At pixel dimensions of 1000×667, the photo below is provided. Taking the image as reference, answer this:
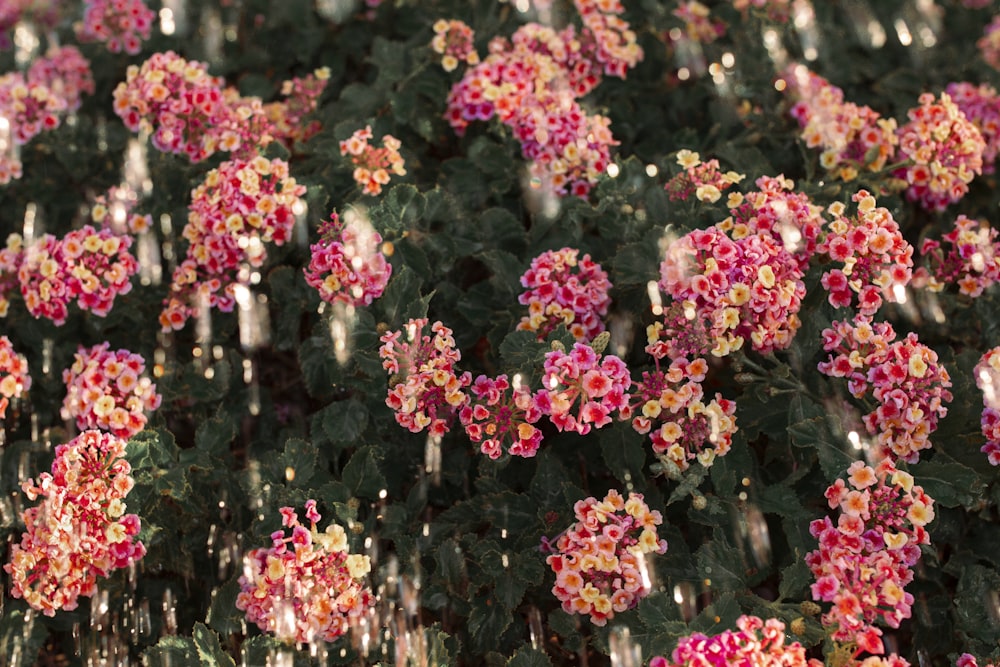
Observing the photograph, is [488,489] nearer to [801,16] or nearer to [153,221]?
[153,221]

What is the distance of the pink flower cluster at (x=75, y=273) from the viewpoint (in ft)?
7.36

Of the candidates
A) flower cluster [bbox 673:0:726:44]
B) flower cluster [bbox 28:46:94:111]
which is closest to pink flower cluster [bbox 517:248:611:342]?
flower cluster [bbox 673:0:726:44]

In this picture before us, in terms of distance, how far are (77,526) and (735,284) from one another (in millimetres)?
1400

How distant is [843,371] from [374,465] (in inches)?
40.5

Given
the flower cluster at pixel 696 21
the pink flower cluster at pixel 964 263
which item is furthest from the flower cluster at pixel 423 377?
the flower cluster at pixel 696 21

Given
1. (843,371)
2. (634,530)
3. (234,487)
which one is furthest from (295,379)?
(843,371)

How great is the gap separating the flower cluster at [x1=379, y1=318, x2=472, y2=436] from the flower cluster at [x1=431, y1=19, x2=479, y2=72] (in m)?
1.04

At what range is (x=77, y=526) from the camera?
1.85m

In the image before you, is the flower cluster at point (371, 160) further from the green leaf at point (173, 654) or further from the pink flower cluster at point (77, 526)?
the green leaf at point (173, 654)

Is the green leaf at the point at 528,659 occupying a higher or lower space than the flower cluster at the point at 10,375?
lower

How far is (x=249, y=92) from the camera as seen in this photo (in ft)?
9.95

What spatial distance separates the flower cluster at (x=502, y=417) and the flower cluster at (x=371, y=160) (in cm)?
67

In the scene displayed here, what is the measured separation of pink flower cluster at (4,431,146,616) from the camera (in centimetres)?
184

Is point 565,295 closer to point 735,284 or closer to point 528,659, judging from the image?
point 735,284
